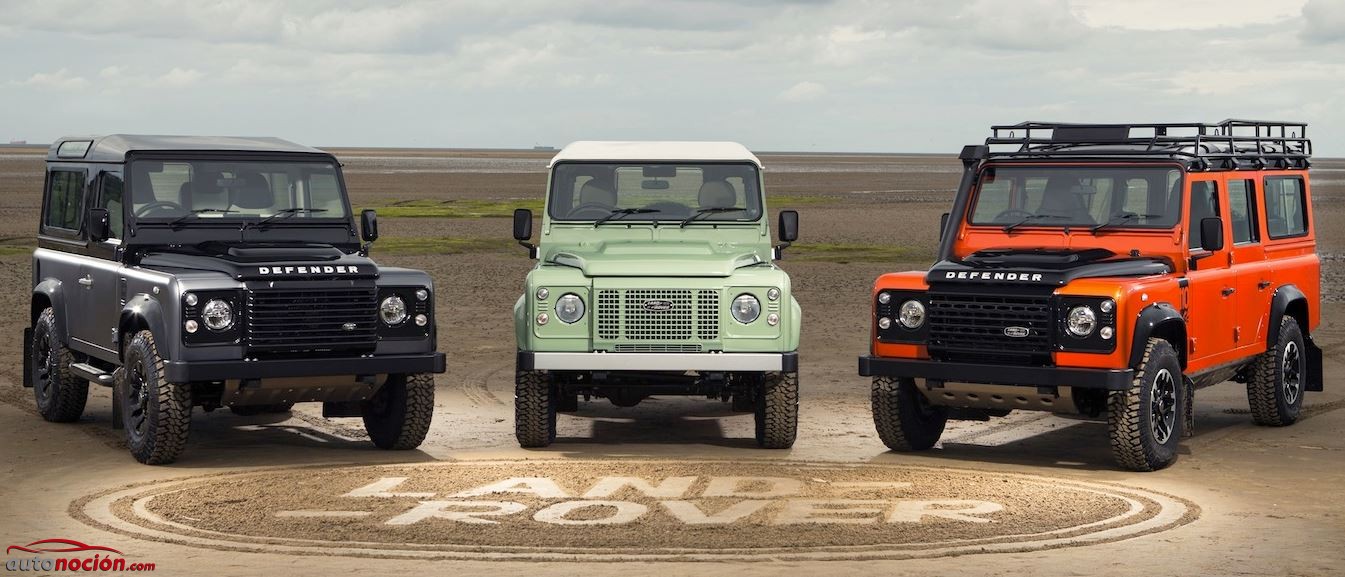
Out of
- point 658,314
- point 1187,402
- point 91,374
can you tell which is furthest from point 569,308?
point 1187,402

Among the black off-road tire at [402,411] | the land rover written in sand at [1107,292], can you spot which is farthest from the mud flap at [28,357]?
the land rover written in sand at [1107,292]

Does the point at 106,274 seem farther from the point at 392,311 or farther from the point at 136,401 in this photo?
the point at 392,311

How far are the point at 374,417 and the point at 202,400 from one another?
4.35ft

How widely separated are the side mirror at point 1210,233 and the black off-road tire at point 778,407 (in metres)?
2.90

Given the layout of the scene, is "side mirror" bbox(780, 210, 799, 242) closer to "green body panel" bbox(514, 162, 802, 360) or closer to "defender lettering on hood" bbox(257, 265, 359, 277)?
"green body panel" bbox(514, 162, 802, 360)

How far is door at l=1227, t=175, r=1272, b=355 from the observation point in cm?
1302

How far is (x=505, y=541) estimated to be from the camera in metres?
9.01

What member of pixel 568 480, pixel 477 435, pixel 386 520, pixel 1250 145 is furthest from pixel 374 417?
pixel 1250 145

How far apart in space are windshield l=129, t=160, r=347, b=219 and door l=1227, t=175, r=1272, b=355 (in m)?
6.51

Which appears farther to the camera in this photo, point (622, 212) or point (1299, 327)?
point (1299, 327)

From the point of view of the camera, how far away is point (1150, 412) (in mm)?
11469

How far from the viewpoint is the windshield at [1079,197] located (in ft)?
40.8

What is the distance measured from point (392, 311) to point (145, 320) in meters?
1.58

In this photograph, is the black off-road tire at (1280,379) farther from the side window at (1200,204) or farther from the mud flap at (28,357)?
the mud flap at (28,357)
